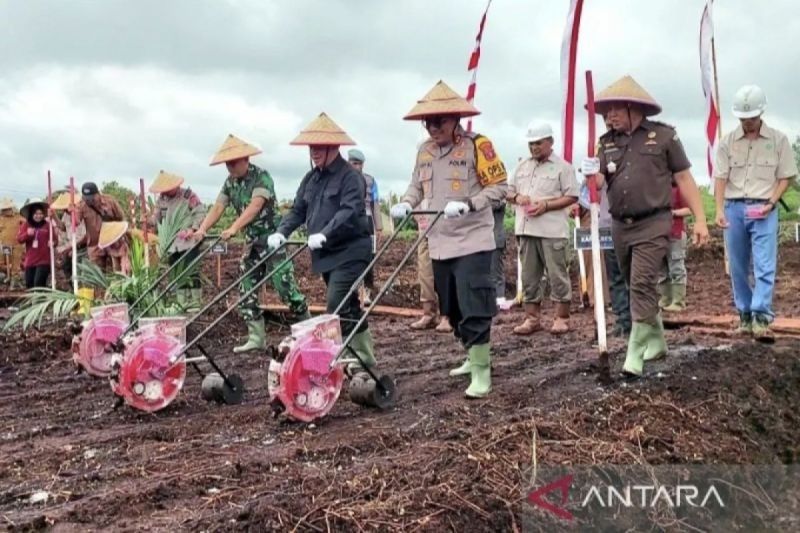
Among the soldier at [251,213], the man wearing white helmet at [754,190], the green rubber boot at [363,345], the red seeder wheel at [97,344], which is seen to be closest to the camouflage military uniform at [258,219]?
the soldier at [251,213]

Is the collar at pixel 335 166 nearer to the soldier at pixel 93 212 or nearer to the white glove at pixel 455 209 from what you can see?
the white glove at pixel 455 209

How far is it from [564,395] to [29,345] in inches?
214

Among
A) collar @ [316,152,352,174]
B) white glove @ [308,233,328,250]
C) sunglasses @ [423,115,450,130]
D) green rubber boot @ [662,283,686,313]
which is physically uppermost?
sunglasses @ [423,115,450,130]

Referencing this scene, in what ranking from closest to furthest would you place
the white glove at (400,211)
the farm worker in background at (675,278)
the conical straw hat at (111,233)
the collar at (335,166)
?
the white glove at (400,211)
the collar at (335,166)
the farm worker in background at (675,278)
the conical straw hat at (111,233)

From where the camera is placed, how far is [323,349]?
16.5ft

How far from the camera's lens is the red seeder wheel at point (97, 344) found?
6422 millimetres

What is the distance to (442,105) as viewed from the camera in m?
5.50

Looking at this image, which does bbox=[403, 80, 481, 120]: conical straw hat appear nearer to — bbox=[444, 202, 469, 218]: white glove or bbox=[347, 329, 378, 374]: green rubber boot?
bbox=[444, 202, 469, 218]: white glove

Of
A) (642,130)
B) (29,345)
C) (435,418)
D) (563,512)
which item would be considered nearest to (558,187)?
(642,130)

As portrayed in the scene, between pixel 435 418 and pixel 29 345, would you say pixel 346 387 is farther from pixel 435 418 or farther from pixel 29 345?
pixel 29 345

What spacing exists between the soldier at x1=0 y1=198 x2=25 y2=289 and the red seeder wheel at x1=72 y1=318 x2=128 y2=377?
8725 mm

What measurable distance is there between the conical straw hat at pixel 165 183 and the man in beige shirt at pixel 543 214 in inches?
131

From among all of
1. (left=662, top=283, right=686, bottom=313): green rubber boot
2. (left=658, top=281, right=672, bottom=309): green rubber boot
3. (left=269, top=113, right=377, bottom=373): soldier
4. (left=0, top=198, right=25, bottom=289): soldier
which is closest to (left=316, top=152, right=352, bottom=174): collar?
(left=269, top=113, right=377, bottom=373): soldier

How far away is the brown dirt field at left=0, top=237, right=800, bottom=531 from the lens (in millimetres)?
3533
